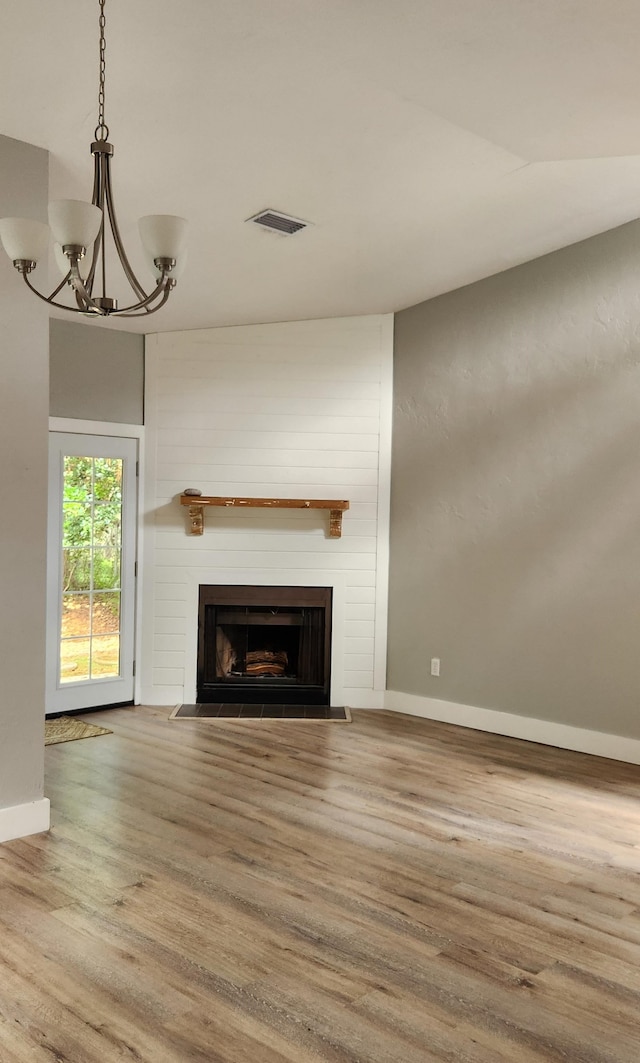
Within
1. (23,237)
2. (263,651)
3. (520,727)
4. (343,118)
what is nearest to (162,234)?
(23,237)

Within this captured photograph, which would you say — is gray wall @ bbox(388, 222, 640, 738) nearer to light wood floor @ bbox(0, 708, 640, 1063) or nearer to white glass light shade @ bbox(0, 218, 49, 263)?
light wood floor @ bbox(0, 708, 640, 1063)

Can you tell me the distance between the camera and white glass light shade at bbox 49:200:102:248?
2.15 m

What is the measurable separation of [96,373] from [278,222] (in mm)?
2085

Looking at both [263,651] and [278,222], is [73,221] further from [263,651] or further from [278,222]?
[263,651]

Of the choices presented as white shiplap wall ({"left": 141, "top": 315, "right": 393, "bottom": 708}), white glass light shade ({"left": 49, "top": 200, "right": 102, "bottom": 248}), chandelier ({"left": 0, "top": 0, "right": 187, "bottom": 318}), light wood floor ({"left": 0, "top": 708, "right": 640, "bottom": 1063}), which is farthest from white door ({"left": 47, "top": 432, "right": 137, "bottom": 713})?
white glass light shade ({"left": 49, "top": 200, "right": 102, "bottom": 248})

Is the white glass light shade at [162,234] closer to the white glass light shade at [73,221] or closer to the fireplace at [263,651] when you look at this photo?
the white glass light shade at [73,221]

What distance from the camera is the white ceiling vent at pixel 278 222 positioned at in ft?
13.8

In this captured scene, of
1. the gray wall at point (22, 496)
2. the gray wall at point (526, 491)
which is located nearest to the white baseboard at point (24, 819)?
the gray wall at point (22, 496)

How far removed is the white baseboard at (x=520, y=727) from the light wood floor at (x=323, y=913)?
0.71 ft

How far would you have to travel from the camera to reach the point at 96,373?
5.86 metres

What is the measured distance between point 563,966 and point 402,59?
2.96m

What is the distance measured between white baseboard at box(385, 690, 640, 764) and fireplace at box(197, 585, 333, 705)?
598 millimetres

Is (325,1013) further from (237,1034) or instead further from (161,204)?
(161,204)

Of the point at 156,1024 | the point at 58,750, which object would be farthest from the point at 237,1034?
the point at 58,750
